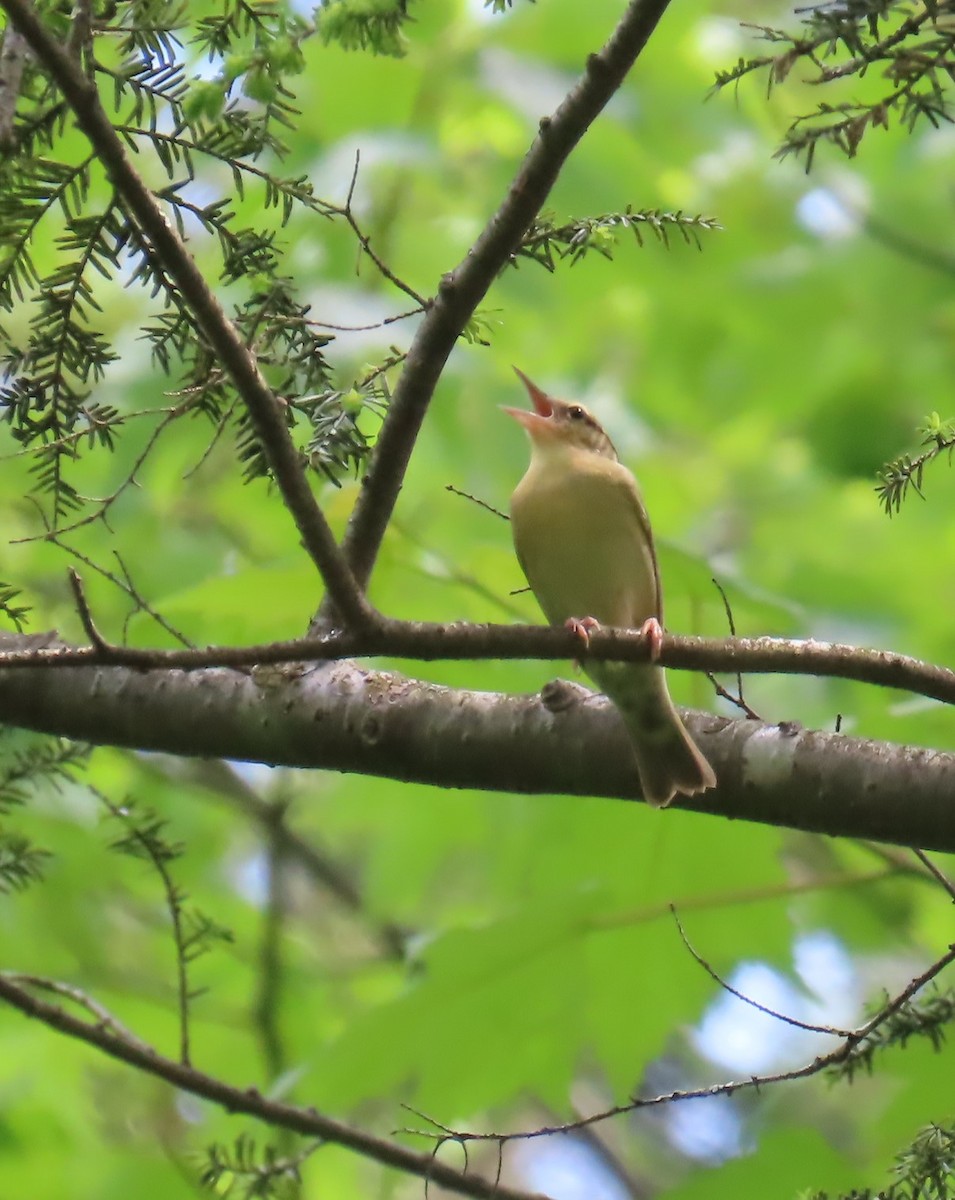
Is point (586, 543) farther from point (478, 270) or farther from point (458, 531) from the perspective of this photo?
point (478, 270)

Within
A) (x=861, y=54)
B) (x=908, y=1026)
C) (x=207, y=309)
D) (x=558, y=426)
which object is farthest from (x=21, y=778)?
(x=861, y=54)

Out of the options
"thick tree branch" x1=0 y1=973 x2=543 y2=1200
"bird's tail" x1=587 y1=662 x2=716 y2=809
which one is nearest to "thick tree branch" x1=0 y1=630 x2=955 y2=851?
"bird's tail" x1=587 y1=662 x2=716 y2=809

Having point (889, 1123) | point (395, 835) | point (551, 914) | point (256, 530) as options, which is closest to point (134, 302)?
point (256, 530)

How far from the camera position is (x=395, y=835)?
205 inches

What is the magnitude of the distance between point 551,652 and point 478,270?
588 mm

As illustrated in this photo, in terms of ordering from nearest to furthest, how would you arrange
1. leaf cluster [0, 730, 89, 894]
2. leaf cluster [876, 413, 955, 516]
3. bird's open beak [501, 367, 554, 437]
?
1. leaf cluster [876, 413, 955, 516]
2. leaf cluster [0, 730, 89, 894]
3. bird's open beak [501, 367, 554, 437]

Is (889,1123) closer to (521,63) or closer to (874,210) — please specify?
(521,63)

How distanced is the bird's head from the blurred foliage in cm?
31

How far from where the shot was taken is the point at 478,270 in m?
2.01

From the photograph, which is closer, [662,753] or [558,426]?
[662,753]

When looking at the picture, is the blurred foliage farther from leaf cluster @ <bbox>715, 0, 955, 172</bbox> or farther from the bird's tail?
the bird's tail

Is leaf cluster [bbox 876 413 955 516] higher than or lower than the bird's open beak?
lower

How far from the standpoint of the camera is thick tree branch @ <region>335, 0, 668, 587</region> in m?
1.83

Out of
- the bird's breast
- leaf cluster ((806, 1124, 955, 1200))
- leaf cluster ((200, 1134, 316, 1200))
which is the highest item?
the bird's breast
